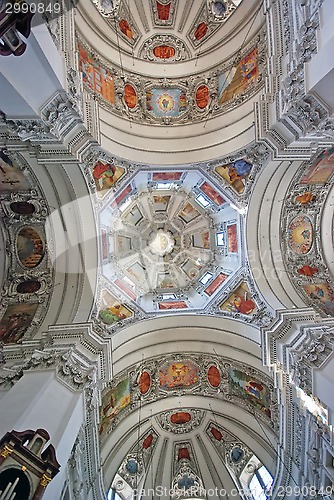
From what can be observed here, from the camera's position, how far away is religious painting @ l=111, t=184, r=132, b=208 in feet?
42.2

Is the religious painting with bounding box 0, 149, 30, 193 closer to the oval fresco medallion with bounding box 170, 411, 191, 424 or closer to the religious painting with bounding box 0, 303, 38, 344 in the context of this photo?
the religious painting with bounding box 0, 303, 38, 344

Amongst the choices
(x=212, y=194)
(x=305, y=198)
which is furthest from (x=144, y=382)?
(x=305, y=198)

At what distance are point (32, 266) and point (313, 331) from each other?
9.09 metres

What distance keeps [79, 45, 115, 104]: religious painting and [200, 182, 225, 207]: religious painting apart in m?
4.30

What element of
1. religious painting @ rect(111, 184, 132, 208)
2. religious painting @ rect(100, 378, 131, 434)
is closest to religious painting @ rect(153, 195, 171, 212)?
religious painting @ rect(111, 184, 132, 208)

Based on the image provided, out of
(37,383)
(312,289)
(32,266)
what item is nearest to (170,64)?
(32,266)

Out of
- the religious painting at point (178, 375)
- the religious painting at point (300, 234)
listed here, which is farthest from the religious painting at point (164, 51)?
the religious painting at point (178, 375)

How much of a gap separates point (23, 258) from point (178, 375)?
24.5 feet

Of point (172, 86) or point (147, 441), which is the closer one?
point (172, 86)

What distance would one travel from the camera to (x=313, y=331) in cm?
987

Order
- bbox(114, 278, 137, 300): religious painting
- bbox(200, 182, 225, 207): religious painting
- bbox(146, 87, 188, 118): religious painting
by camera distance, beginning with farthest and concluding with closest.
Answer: bbox(114, 278, 137, 300): religious painting < bbox(200, 182, 225, 207): religious painting < bbox(146, 87, 188, 118): religious painting

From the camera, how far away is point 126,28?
475 inches

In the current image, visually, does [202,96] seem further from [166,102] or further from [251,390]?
[251,390]

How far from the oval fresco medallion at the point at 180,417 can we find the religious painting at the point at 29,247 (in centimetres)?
839
